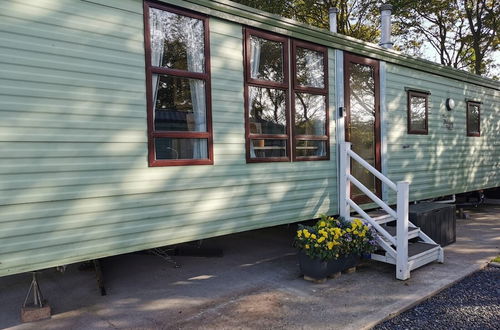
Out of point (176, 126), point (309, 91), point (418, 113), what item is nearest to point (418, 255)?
point (309, 91)

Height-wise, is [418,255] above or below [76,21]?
below

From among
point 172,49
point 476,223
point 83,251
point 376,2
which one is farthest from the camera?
point 376,2

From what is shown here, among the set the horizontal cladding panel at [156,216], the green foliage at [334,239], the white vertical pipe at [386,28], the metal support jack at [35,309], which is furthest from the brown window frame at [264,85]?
the white vertical pipe at [386,28]

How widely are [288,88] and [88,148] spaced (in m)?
2.29

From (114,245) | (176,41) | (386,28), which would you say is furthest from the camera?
(386,28)

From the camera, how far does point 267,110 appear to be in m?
4.10

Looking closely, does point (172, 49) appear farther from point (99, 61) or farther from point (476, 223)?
point (476, 223)

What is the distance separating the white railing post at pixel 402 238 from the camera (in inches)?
152

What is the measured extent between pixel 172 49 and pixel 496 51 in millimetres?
17518

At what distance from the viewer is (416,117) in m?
5.88

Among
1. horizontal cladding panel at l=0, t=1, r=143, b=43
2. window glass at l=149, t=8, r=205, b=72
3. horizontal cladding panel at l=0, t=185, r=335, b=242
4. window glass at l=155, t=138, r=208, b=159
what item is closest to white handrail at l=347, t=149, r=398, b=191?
horizontal cladding panel at l=0, t=185, r=335, b=242

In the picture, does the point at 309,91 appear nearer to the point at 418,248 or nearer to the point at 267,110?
the point at 267,110

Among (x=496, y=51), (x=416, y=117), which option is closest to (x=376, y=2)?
(x=496, y=51)

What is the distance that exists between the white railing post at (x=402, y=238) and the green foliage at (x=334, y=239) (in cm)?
29
